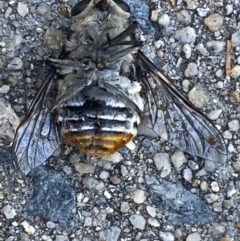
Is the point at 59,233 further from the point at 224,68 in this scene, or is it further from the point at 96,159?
the point at 224,68

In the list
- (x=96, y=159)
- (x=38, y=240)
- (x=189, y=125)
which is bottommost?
(x=38, y=240)

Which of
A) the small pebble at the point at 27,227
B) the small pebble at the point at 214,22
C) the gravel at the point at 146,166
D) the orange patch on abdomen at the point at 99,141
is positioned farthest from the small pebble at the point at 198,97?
the small pebble at the point at 27,227

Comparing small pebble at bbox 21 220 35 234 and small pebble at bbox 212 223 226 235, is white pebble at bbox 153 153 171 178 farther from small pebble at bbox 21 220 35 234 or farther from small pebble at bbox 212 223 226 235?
small pebble at bbox 21 220 35 234

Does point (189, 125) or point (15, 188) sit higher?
point (189, 125)

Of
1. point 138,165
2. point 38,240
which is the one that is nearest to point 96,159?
point 138,165

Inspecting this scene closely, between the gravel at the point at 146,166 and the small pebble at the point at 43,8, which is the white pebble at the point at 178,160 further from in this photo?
the small pebble at the point at 43,8

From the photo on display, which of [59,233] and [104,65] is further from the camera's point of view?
[59,233]

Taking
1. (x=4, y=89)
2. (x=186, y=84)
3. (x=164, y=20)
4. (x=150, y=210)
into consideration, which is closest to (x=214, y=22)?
(x=164, y=20)
